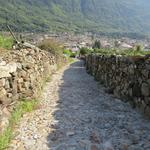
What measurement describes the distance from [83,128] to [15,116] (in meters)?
2.00

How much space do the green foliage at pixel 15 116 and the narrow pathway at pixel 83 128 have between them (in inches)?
6.7

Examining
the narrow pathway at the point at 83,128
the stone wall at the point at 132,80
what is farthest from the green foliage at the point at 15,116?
the stone wall at the point at 132,80

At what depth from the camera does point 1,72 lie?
8453 millimetres

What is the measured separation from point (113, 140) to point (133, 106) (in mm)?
3322

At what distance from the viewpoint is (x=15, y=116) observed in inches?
359

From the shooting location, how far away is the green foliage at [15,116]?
7374 millimetres

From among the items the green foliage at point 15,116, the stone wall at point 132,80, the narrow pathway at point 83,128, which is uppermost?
the stone wall at point 132,80

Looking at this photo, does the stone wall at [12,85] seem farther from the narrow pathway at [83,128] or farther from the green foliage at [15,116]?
the narrow pathway at [83,128]

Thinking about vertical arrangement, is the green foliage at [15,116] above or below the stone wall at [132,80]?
below

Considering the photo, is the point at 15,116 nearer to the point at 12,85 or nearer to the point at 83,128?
the point at 12,85

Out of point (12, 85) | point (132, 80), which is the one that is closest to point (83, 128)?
point (12, 85)

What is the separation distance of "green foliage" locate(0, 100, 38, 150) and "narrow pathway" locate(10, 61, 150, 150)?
0.17 metres

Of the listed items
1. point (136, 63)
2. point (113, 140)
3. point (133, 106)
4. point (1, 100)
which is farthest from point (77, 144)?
point (136, 63)

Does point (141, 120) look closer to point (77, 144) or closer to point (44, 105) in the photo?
point (77, 144)
